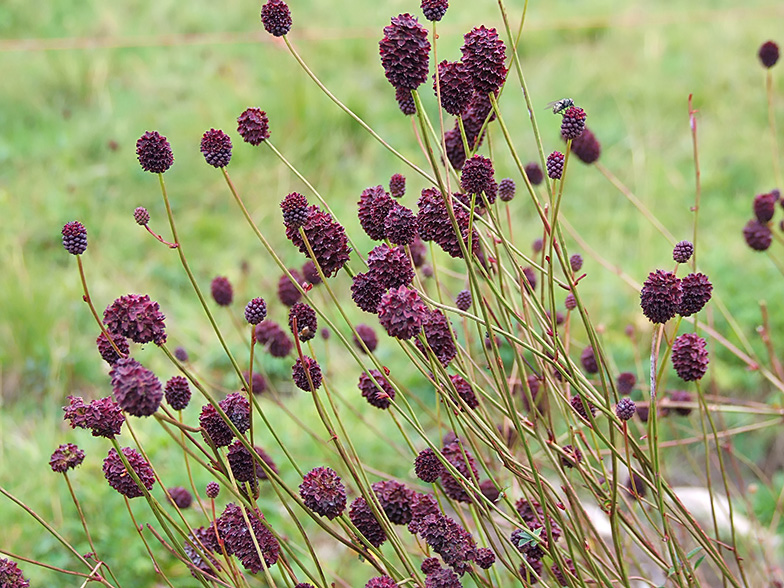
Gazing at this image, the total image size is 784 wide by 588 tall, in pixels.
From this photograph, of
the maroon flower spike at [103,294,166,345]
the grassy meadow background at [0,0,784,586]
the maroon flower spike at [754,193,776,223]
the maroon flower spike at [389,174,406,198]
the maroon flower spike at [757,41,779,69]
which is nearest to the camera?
the maroon flower spike at [103,294,166,345]

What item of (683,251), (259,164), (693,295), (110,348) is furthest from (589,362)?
(259,164)

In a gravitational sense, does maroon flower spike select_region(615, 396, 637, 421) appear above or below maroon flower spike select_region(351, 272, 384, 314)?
above

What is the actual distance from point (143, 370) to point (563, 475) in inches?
20.0

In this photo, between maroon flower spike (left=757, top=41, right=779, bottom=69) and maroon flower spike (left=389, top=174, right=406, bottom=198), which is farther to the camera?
maroon flower spike (left=757, top=41, right=779, bottom=69)

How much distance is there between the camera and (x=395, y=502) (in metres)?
1.22

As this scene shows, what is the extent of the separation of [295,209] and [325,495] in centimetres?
34

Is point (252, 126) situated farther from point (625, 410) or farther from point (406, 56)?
point (625, 410)

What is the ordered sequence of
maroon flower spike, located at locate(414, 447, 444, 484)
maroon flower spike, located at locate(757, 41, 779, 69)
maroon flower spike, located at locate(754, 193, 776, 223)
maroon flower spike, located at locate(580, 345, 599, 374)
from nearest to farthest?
maroon flower spike, located at locate(414, 447, 444, 484)
maroon flower spike, located at locate(580, 345, 599, 374)
maroon flower spike, located at locate(754, 193, 776, 223)
maroon flower spike, located at locate(757, 41, 779, 69)

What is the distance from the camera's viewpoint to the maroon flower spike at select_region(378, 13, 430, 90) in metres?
0.99

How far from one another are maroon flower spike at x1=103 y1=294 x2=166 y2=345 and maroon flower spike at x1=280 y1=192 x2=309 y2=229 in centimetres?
18

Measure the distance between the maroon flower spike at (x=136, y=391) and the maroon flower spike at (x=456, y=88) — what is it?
480 millimetres

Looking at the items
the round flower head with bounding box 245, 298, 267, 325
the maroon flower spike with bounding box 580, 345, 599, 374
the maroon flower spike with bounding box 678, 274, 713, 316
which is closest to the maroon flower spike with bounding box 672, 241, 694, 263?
the maroon flower spike with bounding box 678, 274, 713, 316

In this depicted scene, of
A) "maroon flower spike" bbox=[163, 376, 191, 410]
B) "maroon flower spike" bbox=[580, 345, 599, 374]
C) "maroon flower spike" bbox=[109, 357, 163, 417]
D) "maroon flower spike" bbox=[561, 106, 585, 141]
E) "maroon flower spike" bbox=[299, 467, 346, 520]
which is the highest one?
"maroon flower spike" bbox=[580, 345, 599, 374]

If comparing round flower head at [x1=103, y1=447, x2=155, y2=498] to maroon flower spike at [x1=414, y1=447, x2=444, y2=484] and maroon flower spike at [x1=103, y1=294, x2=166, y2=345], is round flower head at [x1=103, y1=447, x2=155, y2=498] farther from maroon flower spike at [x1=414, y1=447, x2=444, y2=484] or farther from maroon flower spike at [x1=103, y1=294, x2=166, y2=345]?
maroon flower spike at [x1=414, y1=447, x2=444, y2=484]
